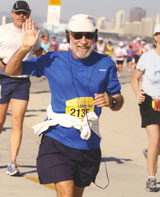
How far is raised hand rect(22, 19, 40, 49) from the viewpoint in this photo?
4.50m

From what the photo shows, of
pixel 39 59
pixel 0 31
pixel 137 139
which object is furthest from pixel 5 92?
pixel 137 139

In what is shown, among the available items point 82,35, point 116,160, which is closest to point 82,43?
point 82,35

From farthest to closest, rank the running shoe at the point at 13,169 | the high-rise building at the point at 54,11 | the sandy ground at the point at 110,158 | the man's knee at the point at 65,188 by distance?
the high-rise building at the point at 54,11 → the running shoe at the point at 13,169 → the sandy ground at the point at 110,158 → the man's knee at the point at 65,188

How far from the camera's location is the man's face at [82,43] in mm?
4535

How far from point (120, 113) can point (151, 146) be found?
279 inches

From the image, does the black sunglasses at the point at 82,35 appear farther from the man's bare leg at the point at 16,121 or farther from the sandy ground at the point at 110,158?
the man's bare leg at the point at 16,121

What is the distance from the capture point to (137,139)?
424 inches

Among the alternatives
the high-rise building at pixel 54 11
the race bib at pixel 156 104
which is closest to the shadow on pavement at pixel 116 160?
the race bib at pixel 156 104

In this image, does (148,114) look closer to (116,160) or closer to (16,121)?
(16,121)

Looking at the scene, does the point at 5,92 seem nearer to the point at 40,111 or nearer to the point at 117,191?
the point at 117,191

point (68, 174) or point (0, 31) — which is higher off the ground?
point (0, 31)

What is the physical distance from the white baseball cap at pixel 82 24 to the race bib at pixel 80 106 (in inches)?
20.6

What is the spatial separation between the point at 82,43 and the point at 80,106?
478 mm

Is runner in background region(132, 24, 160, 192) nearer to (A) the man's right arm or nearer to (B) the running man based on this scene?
(B) the running man
